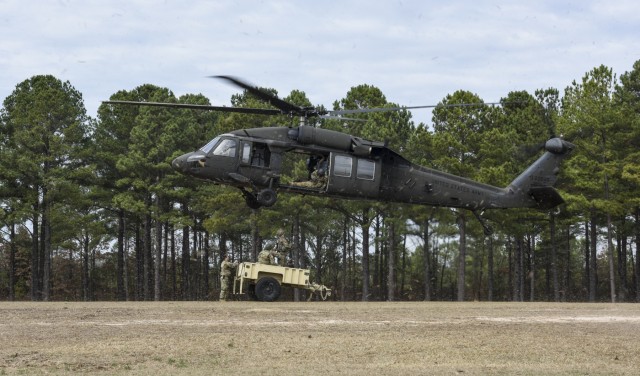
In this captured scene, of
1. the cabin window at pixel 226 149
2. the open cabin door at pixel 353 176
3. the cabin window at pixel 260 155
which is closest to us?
the cabin window at pixel 226 149

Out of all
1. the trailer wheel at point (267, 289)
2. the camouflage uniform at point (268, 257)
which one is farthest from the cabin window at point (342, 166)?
the camouflage uniform at point (268, 257)

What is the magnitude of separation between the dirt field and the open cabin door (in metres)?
5.18

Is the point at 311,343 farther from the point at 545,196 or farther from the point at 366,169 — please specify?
the point at 545,196

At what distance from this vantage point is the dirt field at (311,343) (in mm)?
11701

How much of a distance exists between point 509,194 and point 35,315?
1551 centimetres

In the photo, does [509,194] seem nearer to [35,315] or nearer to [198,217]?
[35,315]

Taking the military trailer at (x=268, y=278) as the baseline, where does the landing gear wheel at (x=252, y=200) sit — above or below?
above

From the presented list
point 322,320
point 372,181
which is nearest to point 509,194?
point 372,181

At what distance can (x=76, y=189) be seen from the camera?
4681 cm

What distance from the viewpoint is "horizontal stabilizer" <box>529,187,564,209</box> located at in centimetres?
2725

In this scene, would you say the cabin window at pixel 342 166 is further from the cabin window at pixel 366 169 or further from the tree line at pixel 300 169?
the tree line at pixel 300 169

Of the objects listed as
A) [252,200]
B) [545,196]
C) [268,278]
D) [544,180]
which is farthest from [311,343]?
[544,180]

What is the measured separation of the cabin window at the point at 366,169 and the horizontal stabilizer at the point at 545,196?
651 centimetres

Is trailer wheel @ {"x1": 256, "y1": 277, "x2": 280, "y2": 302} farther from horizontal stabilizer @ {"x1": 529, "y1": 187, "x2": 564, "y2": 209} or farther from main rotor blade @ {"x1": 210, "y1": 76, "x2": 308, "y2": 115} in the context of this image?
horizontal stabilizer @ {"x1": 529, "y1": 187, "x2": 564, "y2": 209}
